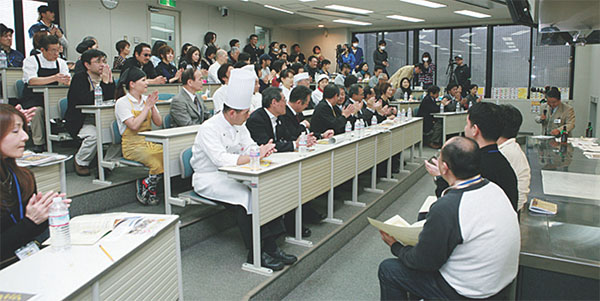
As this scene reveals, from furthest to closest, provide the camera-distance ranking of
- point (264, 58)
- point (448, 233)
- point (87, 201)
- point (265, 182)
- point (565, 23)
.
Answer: point (264, 58), point (87, 201), point (565, 23), point (265, 182), point (448, 233)

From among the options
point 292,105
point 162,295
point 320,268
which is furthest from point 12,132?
point 292,105

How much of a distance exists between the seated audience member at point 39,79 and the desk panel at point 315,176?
2922 millimetres

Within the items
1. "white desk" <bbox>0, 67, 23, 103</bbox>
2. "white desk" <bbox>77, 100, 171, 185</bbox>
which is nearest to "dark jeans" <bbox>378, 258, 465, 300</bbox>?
"white desk" <bbox>77, 100, 171, 185</bbox>

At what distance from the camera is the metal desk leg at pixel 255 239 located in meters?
2.71

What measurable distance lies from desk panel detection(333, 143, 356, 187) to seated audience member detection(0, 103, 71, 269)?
236 centimetres

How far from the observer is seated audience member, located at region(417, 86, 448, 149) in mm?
8078

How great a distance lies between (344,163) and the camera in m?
3.97

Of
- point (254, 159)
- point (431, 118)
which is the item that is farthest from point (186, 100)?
point (431, 118)

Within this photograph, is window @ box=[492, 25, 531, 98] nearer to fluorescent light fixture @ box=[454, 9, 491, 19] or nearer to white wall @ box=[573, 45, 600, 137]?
fluorescent light fixture @ box=[454, 9, 491, 19]

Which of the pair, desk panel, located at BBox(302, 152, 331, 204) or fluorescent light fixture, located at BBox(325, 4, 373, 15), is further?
fluorescent light fixture, located at BBox(325, 4, 373, 15)

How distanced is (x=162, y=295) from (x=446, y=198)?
1.32 meters

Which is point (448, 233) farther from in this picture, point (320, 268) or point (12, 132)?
point (12, 132)

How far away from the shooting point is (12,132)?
1.90m

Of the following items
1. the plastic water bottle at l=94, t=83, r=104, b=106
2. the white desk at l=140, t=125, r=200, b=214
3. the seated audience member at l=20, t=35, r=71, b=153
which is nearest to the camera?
the white desk at l=140, t=125, r=200, b=214
